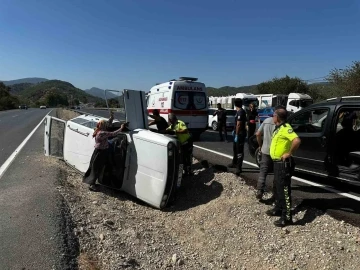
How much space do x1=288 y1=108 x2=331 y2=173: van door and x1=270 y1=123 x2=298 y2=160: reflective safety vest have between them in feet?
6.56

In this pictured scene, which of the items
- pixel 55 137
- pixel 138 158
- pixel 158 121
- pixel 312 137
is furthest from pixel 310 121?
pixel 55 137

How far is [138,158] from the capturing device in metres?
6.04

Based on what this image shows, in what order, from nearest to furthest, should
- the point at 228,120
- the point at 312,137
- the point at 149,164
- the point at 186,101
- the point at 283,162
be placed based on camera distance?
the point at 283,162
the point at 149,164
the point at 312,137
the point at 186,101
the point at 228,120

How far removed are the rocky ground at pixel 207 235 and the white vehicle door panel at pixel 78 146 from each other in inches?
40.8

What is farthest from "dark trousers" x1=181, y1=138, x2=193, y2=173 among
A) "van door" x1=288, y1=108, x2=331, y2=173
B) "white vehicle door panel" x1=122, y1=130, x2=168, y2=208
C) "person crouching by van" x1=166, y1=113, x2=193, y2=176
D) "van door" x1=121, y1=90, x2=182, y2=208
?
"van door" x1=288, y1=108, x2=331, y2=173

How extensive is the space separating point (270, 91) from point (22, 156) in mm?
57973

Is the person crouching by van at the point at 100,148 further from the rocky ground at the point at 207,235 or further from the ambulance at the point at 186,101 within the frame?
the ambulance at the point at 186,101

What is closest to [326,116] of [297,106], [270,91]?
[297,106]

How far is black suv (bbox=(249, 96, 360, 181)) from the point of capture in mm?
6012

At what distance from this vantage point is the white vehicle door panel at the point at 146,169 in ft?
18.6

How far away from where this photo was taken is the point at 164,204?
19.1 feet

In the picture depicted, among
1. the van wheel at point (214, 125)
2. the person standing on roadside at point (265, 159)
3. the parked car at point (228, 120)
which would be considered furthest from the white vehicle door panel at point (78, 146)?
the van wheel at point (214, 125)

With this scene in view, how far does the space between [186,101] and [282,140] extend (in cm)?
917

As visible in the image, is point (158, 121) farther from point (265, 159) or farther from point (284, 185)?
point (284, 185)
